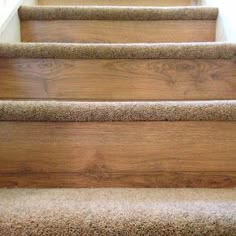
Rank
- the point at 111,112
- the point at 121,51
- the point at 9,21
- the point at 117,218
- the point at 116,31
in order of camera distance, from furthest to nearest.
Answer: the point at 116,31, the point at 9,21, the point at 121,51, the point at 111,112, the point at 117,218

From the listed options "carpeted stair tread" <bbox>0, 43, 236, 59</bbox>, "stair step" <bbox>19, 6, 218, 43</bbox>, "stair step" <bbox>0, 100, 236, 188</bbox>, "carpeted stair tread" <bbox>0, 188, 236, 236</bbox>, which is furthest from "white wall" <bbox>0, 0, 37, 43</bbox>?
"carpeted stair tread" <bbox>0, 188, 236, 236</bbox>

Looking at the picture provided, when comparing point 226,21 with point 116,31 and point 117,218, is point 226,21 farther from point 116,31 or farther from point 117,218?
point 117,218

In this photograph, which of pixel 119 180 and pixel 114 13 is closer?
pixel 119 180

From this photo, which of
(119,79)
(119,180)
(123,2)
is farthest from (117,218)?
(123,2)

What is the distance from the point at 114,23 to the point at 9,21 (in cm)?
45

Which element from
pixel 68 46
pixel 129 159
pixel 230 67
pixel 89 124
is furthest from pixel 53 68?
pixel 230 67

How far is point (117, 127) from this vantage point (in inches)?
36.5

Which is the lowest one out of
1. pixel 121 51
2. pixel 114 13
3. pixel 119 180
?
pixel 119 180

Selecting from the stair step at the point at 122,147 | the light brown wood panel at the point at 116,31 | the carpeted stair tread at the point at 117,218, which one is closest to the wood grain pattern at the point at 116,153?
the stair step at the point at 122,147

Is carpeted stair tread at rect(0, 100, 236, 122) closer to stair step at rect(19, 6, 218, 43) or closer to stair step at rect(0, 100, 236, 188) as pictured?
stair step at rect(0, 100, 236, 188)

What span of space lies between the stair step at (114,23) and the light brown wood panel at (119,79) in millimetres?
385

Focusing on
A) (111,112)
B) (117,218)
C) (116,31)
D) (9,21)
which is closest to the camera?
(117,218)

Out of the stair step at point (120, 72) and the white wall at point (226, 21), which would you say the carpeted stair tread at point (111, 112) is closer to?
the stair step at point (120, 72)

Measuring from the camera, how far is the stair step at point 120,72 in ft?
3.87
